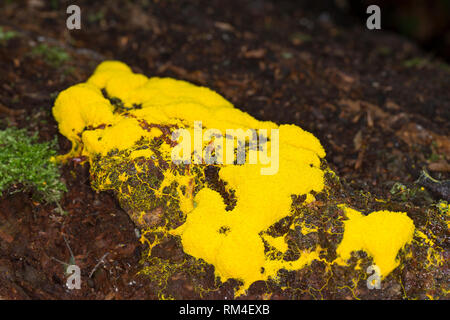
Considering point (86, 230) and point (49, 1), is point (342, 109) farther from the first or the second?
point (49, 1)

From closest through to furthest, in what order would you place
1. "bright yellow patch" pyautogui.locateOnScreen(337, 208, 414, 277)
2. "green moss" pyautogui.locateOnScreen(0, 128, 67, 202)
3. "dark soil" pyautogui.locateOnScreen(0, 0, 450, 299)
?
1. "bright yellow patch" pyautogui.locateOnScreen(337, 208, 414, 277)
2. "dark soil" pyautogui.locateOnScreen(0, 0, 450, 299)
3. "green moss" pyautogui.locateOnScreen(0, 128, 67, 202)

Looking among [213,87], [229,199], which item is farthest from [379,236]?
[213,87]

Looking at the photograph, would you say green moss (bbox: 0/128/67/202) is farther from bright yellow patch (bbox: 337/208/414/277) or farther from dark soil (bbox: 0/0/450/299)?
bright yellow patch (bbox: 337/208/414/277)

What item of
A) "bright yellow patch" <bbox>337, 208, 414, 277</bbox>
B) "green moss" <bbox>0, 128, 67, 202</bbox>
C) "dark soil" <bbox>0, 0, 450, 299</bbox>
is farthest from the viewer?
"green moss" <bbox>0, 128, 67, 202</bbox>

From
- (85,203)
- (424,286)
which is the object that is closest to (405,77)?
(424,286)

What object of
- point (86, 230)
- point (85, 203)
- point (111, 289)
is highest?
point (85, 203)

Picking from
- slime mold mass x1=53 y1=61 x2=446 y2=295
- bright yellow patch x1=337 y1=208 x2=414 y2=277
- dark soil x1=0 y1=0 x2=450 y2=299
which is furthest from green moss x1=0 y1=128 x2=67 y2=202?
bright yellow patch x1=337 y1=208 x2=414 y2=277
